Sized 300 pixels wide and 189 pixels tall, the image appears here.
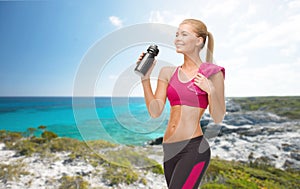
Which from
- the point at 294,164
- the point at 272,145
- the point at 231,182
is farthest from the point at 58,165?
the point at 272,145

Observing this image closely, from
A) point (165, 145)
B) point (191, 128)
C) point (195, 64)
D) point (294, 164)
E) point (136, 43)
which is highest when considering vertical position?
point (136, 43)

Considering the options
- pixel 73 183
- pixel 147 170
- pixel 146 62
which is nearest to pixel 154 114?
pixel 146 62

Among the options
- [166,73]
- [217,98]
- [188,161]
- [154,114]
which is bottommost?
[188,161]

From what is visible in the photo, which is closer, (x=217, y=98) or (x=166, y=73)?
(x=217, y=98)

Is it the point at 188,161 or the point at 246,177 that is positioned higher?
the point at 188,161

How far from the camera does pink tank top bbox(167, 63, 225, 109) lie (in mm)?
1535

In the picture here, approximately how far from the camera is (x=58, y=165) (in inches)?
257

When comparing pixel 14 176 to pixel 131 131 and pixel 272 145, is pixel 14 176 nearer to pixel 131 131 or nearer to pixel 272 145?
pixel 131 131

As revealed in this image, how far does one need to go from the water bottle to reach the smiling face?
157 mm

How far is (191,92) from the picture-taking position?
157cm

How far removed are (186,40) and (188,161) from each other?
76 centimetres

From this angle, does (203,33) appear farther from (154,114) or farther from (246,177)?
(246,177)

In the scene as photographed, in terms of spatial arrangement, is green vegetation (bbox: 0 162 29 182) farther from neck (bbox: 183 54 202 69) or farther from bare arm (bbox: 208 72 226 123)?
bare arm (bbox: 208 72 226 123)

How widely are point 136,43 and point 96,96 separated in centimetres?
46
